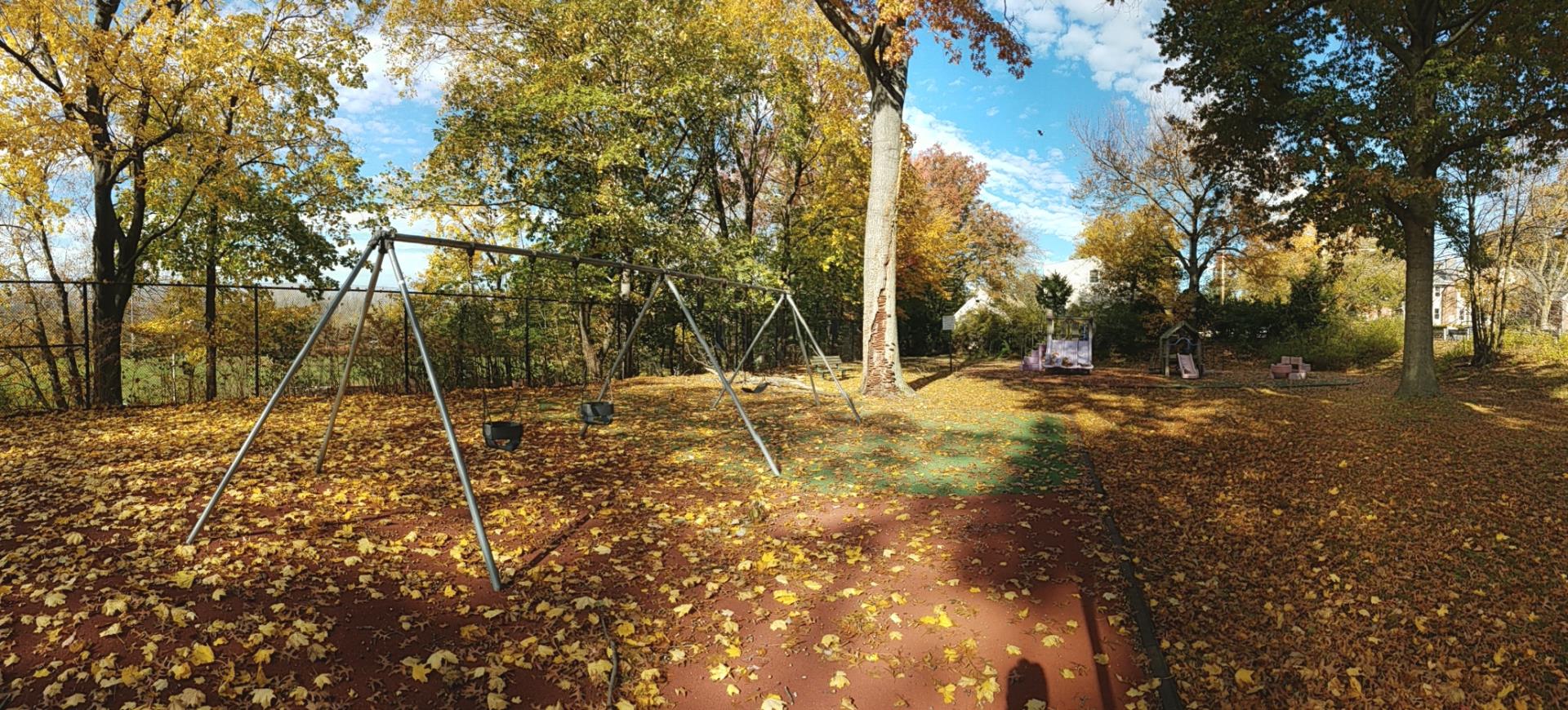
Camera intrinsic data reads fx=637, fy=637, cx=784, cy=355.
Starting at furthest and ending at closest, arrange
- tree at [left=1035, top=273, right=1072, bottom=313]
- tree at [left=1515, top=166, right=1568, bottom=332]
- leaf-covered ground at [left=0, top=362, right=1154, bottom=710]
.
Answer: tree at [left=1035, top=273, right=1072, bottom=313]
tree at [left=1515, top=166, right=1568, bottom=332]
leaf-covered ground at [left=0, top=362, right=1154, bottom=710]

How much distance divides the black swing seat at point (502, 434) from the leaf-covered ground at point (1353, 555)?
466 centimetres

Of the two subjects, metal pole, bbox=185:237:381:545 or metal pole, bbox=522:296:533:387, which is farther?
metal pole, bbox=522:296:533:387

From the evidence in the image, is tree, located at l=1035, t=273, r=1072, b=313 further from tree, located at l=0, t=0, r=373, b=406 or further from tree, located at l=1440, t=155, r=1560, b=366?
tree, located at l=0, t=0, r=373, b=406

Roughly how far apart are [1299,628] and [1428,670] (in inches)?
19.4

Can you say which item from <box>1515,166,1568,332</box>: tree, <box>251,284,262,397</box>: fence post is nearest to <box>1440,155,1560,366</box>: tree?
<box>1515,166,1568,332</box>: tree

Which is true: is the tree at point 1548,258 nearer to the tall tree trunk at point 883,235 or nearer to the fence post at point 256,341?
the tall tree trunk at point 883,235

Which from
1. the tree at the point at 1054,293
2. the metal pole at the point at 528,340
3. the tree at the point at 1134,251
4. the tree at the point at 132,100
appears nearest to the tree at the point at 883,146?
the metal pole at the point at 528,340

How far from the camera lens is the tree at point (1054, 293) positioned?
96.6 feet

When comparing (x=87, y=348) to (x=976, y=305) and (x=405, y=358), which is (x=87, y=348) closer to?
(x=405, y=358)

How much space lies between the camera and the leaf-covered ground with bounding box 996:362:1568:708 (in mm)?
3016

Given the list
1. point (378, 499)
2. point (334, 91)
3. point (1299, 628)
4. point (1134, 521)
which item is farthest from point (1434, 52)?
point (334, 91)

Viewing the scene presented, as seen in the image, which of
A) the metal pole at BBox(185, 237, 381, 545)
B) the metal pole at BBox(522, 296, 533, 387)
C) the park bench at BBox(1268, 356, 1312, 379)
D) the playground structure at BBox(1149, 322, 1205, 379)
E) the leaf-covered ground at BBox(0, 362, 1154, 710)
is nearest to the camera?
the leaf-covered ground at BBox(0, 362, 1154, 710)

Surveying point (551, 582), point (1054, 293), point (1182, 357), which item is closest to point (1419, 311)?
point (1182, 357)

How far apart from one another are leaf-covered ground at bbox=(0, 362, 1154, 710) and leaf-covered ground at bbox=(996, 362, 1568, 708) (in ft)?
1.80
